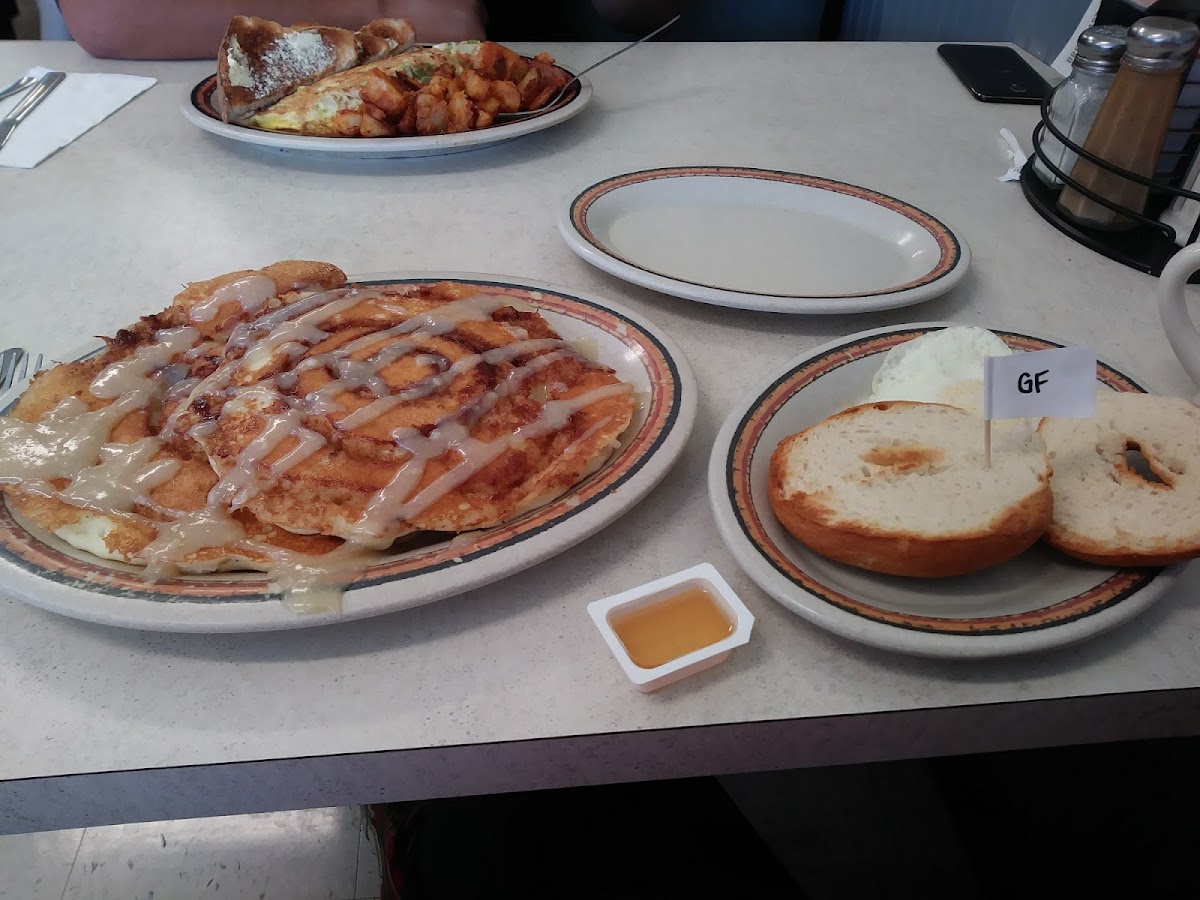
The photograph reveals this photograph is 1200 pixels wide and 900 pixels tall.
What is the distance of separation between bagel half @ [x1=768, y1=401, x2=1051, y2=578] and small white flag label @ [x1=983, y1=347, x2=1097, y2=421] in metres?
0.07

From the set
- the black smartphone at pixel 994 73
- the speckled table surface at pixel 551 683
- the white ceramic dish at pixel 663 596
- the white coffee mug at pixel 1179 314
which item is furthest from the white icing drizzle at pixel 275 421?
the black smartphone at pixel 994 73

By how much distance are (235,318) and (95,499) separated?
395mm

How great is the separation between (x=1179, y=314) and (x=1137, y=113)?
0.56 meters

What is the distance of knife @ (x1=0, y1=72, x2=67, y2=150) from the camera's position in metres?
2.10

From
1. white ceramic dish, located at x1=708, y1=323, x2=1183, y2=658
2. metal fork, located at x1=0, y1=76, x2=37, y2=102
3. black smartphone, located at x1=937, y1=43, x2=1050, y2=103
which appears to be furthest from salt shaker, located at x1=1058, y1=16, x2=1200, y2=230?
metal fork, located at x1=0, y1=76, x2=37, y2=102

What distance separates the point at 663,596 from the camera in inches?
34.8

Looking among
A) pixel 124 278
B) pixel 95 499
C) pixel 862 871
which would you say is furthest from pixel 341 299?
pixel 862 871

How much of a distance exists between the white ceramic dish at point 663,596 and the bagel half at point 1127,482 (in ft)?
1.19

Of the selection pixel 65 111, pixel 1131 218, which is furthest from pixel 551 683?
pixel 65 111

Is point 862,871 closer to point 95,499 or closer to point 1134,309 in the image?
point 1134,309

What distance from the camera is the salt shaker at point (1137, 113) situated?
1409 mm

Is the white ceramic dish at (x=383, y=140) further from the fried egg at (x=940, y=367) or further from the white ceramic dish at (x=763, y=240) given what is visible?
the fried egg at (x=940, y=367)

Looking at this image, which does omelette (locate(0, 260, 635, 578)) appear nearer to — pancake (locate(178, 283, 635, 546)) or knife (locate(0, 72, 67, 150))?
pancake (locate(178, 283, 635, 546))

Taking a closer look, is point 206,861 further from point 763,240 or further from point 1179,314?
point 1179,314
